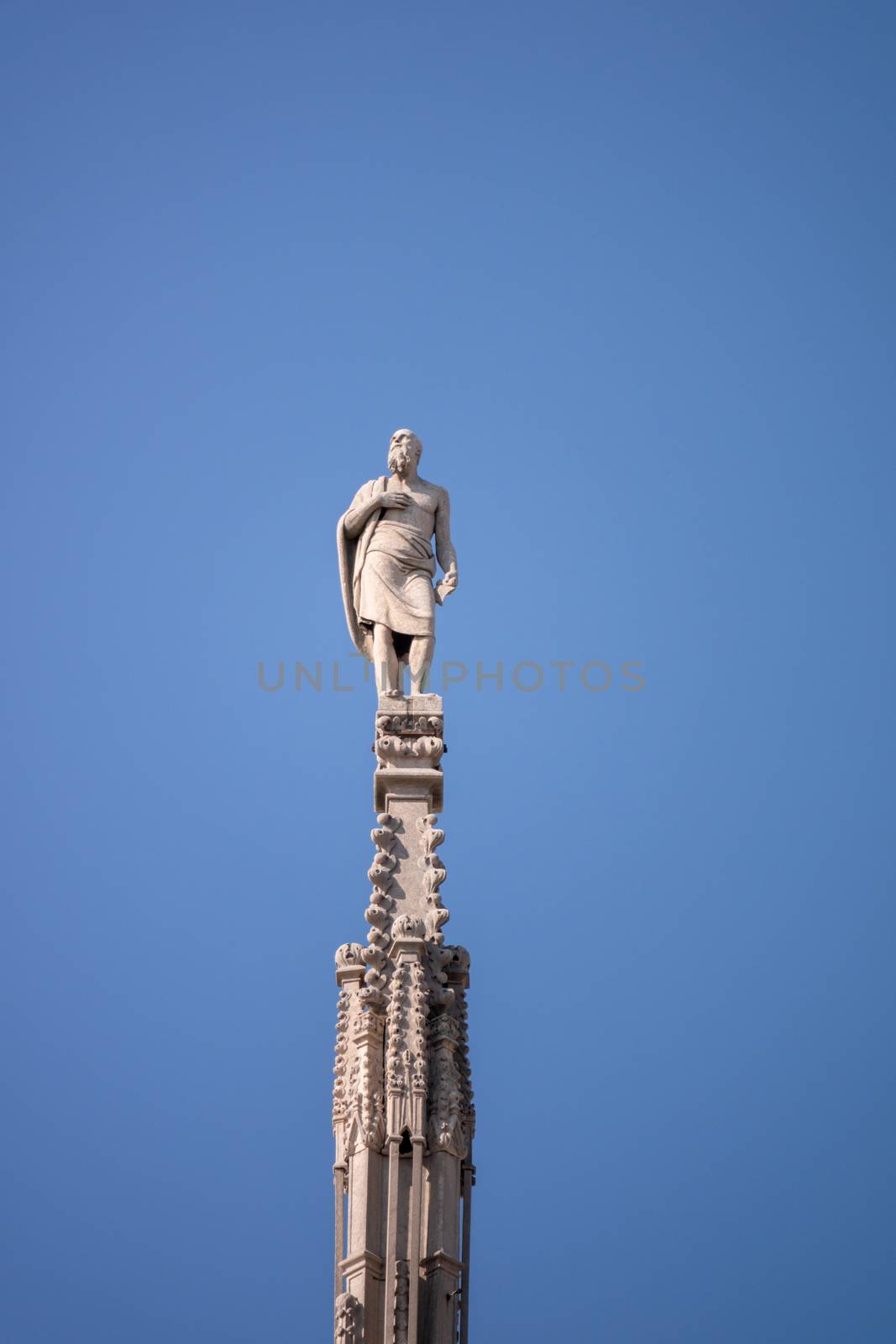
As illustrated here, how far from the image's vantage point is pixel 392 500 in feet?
87.5

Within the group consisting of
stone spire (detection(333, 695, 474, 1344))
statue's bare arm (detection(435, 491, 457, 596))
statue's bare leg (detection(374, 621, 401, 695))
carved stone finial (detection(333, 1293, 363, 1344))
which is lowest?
carved stone finial (detection(333, 1293, 363, 1344))

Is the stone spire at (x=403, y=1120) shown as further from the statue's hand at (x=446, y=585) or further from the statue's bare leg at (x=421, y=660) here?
the statue's hand at (x=446, y=585)

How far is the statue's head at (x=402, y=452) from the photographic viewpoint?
27016 millimetres

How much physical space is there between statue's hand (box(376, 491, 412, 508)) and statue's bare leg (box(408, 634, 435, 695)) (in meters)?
1.65

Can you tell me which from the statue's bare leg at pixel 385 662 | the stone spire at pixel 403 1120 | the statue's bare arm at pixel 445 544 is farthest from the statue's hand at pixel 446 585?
the stone spire at pixel 403 1120

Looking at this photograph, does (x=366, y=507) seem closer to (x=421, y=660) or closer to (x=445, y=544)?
(x=445, y=544)

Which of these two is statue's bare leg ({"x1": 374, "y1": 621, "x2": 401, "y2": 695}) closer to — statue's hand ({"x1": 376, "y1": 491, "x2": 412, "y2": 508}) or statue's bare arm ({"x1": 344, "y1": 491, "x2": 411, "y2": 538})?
statue's bare arm ({"x1": 344, "y1": 491, "x2": 411, "y2": 538})

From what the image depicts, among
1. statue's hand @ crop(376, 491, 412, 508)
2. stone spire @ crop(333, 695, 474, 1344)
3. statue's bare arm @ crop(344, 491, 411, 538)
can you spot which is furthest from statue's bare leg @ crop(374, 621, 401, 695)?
stone spire @ crop(333, 695, 474, 1344)

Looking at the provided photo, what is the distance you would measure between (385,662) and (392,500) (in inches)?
78.6

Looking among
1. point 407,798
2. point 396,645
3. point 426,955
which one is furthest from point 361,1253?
point 396,645

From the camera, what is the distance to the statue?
25.9 metres

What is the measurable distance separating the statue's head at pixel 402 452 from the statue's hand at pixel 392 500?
39cm

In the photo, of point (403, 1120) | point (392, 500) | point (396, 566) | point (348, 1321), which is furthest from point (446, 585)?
point (348, 1321)

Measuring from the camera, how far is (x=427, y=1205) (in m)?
21.4
